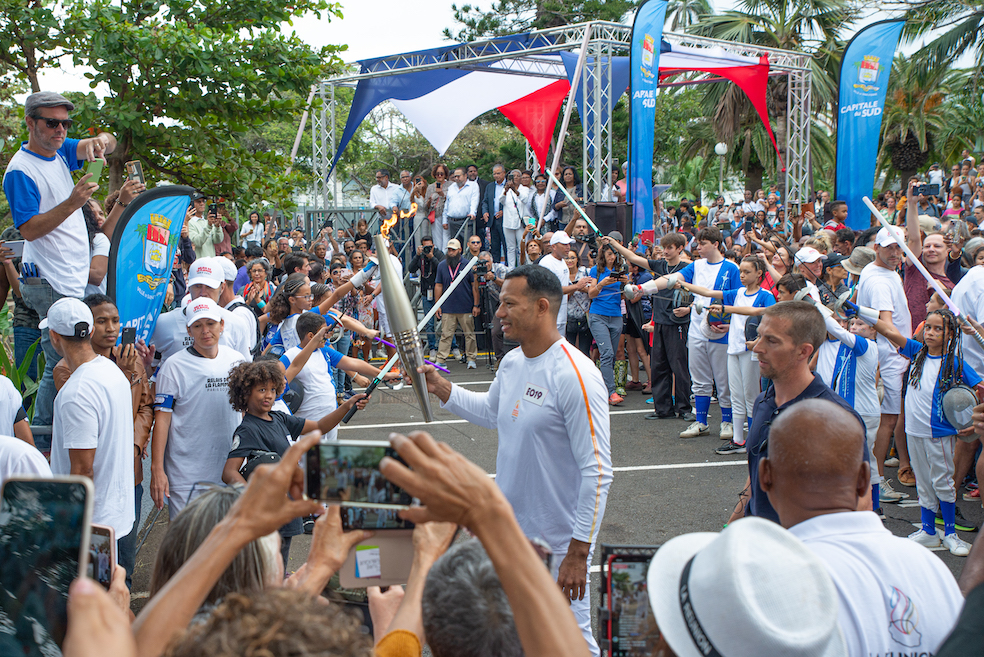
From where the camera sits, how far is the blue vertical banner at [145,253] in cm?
503

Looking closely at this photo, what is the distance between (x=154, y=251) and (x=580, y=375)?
3.44 meters

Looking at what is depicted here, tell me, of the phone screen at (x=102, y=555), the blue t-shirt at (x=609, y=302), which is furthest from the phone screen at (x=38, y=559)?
the blue t-shirt at (x=609, y=302)

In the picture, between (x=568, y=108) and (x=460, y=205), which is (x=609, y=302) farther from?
(x=460, y=205)

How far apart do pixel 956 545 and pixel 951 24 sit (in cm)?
2819

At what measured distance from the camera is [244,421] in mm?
4320

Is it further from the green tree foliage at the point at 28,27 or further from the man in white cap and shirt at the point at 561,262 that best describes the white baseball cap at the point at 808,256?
the green tree foliage at the point at 28,27

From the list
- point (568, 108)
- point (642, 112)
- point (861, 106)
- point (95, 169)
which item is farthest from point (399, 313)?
point (861, 106)

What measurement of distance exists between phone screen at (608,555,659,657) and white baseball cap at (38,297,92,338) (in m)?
3.03

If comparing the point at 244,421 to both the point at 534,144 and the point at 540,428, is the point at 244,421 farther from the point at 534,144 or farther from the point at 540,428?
→ the point at 534,144

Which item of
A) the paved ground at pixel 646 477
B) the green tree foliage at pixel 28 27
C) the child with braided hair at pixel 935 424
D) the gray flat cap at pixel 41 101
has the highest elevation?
the green tree foliage at pixel 28 27

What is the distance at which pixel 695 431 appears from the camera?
8562 millimetres

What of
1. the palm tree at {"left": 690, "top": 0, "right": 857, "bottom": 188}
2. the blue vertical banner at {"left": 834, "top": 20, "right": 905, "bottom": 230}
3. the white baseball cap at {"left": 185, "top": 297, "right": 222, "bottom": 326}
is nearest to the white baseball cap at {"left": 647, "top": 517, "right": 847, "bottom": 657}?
the white baseball cap at {"left": 185, "top": 297, "right": 222, "bottom": 326}

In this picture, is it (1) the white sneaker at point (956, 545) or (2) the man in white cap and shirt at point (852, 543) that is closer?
(2) the man in white cap and shirt at point (852, 543)

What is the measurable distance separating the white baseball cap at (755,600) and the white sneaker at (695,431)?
709cm
